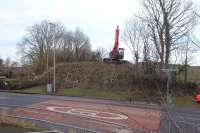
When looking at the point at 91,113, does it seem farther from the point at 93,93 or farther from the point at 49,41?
the point at 49,41

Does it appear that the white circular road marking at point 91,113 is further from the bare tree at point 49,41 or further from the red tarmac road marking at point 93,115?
the bare tree at point 49,41

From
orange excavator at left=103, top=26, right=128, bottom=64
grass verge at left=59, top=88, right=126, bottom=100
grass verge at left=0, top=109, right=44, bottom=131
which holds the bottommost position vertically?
grass verge at left=0, top=109, right=44, bottom=131

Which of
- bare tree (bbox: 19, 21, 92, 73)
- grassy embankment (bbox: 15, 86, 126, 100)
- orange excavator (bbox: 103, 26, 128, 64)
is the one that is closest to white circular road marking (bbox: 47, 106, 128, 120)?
grassy embankment (bbox: 15, 86, 126, 100)

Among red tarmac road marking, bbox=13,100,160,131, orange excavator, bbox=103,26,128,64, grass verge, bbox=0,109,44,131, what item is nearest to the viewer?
red tarmac road marking, bbox=13,100,160,131

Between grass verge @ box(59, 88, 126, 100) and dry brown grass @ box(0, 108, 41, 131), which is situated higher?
grass verge @ box(59, 88, 126, 100)

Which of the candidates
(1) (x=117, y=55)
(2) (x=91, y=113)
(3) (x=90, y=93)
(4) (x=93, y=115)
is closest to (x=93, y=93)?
(3) (x=90, y=93)

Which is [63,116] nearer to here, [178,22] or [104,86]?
[104,86]

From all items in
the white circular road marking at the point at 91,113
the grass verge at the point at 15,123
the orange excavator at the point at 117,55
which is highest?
the orange excavator at the point at 117,55

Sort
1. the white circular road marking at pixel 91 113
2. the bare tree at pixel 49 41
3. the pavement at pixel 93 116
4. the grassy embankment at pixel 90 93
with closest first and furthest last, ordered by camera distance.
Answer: the pavement at pixel 93 116 < the white circular road marking at pixel 91 113 < the grassy embankment at pixel 90 93 < the bare tree at pixel 49 41

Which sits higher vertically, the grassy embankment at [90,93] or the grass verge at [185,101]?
the grassy embankment at [90,93]

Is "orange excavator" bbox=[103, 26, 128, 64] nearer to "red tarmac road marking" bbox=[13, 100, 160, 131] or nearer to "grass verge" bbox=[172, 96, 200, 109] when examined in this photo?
"grass verge" bbox=[172, 96, 200, 109]

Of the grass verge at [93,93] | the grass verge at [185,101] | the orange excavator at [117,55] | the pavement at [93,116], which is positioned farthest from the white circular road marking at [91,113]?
the orange excavator at [117,55]

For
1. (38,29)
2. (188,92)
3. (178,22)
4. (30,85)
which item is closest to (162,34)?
(178,22)

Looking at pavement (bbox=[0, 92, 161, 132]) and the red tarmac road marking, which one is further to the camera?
the red tarmac road marking
